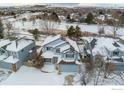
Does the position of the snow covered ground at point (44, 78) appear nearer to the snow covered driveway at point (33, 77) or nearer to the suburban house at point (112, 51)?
the snow covered driveway at point (33, 77)

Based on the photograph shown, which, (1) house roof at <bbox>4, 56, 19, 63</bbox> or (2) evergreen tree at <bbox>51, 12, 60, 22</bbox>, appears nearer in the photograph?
(1) house roof at <bbox>4, 56, 19, 63</bbox>

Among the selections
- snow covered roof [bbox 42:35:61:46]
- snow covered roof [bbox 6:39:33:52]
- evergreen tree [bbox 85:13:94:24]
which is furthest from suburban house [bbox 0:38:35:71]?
evergreen tree [bbox 85:13:94:24]

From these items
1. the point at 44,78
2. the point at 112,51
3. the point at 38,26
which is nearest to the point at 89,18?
the point at 112,51

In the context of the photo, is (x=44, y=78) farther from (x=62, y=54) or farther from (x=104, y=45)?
(x=104, y=45)

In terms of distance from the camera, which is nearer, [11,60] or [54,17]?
[11,60]

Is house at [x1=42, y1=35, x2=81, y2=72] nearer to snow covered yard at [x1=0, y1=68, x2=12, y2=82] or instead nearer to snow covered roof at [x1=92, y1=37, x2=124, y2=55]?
snow covered roof at [x1=92, y1=37, x2=124, y2=55]
